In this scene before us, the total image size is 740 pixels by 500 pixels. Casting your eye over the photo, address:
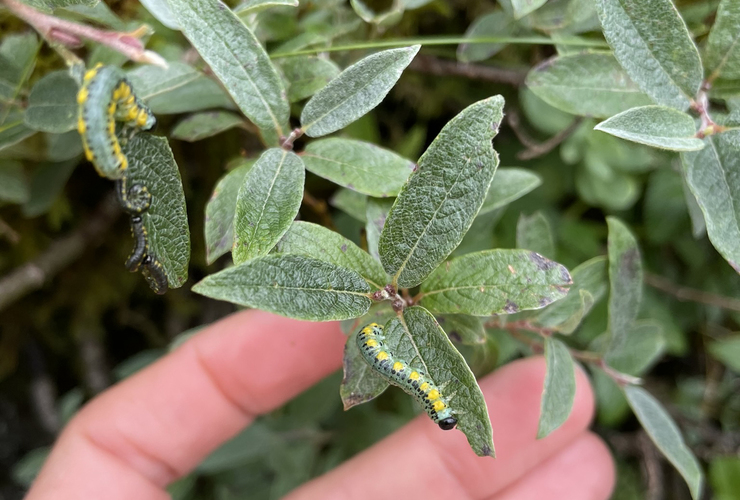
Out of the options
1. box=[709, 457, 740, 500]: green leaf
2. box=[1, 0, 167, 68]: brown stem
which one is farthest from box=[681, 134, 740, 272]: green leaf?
box=[709, 457, 740, 500]: green leaf

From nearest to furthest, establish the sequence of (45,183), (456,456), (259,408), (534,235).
Answer: (534,235)
(45,183)
(456,456)
(259,408)

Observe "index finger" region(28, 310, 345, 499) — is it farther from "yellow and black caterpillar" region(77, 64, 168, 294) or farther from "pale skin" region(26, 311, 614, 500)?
"yellow and black caterpillar" region(77, 64, 168, 294)

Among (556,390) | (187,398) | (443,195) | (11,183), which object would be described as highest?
(11,183)

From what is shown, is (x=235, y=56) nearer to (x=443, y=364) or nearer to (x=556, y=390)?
(x=443, y=364)

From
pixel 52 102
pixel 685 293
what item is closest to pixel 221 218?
pixel 52 102

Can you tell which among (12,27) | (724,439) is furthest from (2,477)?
(724,439)

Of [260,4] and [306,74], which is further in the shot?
[306,74]

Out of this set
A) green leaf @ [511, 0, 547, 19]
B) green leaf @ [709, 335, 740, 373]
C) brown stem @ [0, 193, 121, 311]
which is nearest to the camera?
green leaf @ [511, 0, 547, 19]
